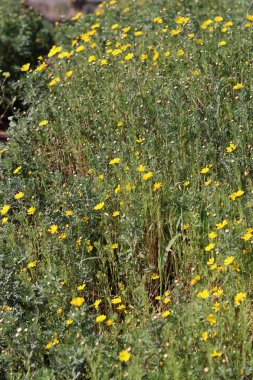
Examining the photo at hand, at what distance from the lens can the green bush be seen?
25.2 ft

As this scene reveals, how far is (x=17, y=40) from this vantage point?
8227 mm

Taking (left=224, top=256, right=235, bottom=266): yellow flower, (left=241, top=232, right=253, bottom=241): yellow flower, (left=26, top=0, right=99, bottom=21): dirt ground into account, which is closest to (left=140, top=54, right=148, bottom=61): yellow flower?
(left=241, top=232, right=253, bottom=241): yellow flower

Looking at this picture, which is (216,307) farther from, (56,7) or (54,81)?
(56,7)

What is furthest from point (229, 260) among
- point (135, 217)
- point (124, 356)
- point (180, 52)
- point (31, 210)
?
point (180, 52)

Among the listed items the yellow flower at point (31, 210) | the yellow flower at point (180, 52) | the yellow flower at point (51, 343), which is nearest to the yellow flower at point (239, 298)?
the yellow flower at point (51, 343)

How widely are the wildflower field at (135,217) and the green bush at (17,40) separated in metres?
1.27

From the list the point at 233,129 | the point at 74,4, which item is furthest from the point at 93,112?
the point at 74,4

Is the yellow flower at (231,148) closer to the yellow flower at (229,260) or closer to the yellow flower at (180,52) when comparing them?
the yellow flower at (229,260)

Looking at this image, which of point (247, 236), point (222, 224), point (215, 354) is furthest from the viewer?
point (222, 224)

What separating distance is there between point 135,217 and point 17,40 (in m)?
4.46

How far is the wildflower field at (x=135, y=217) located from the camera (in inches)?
138

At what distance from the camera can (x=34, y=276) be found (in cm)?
435

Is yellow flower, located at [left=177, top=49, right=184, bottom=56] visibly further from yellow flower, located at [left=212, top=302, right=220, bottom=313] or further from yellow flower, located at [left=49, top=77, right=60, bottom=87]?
yellow flower, located at [left=212, top=302, right=220, bottom=313]

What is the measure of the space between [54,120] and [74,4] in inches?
286
